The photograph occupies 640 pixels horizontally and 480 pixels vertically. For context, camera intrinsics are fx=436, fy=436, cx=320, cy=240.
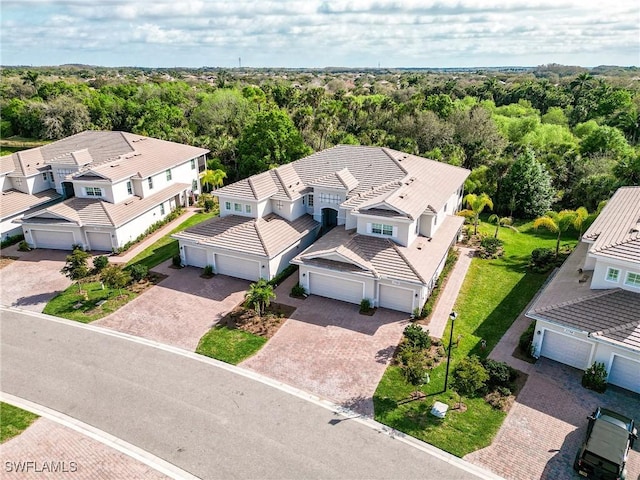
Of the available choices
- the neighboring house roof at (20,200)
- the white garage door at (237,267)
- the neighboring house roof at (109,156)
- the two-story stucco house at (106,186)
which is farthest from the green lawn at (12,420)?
the neighboring house roof at (20,200)

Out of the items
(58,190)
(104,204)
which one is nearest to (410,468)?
(104,204)

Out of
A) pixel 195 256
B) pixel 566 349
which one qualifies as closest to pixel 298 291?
pixel 195 256

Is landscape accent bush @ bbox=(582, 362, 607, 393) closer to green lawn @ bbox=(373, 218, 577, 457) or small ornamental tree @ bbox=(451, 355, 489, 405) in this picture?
green lawn @ bbox=(373, 218, 577, 457)

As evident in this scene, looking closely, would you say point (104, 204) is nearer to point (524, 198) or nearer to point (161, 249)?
point (161, 249)

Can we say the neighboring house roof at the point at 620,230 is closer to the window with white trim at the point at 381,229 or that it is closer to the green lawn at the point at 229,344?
the window with white trim at the point at 381,229

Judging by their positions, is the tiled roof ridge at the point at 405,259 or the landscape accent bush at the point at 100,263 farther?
the landscape accent bush at the point at 100,263

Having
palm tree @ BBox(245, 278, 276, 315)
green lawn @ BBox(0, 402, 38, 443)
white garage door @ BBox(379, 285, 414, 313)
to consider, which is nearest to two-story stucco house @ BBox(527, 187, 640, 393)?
white garage door @ BBox(379, 285, 414, 313)

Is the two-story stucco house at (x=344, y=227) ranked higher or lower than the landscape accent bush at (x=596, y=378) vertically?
higher
